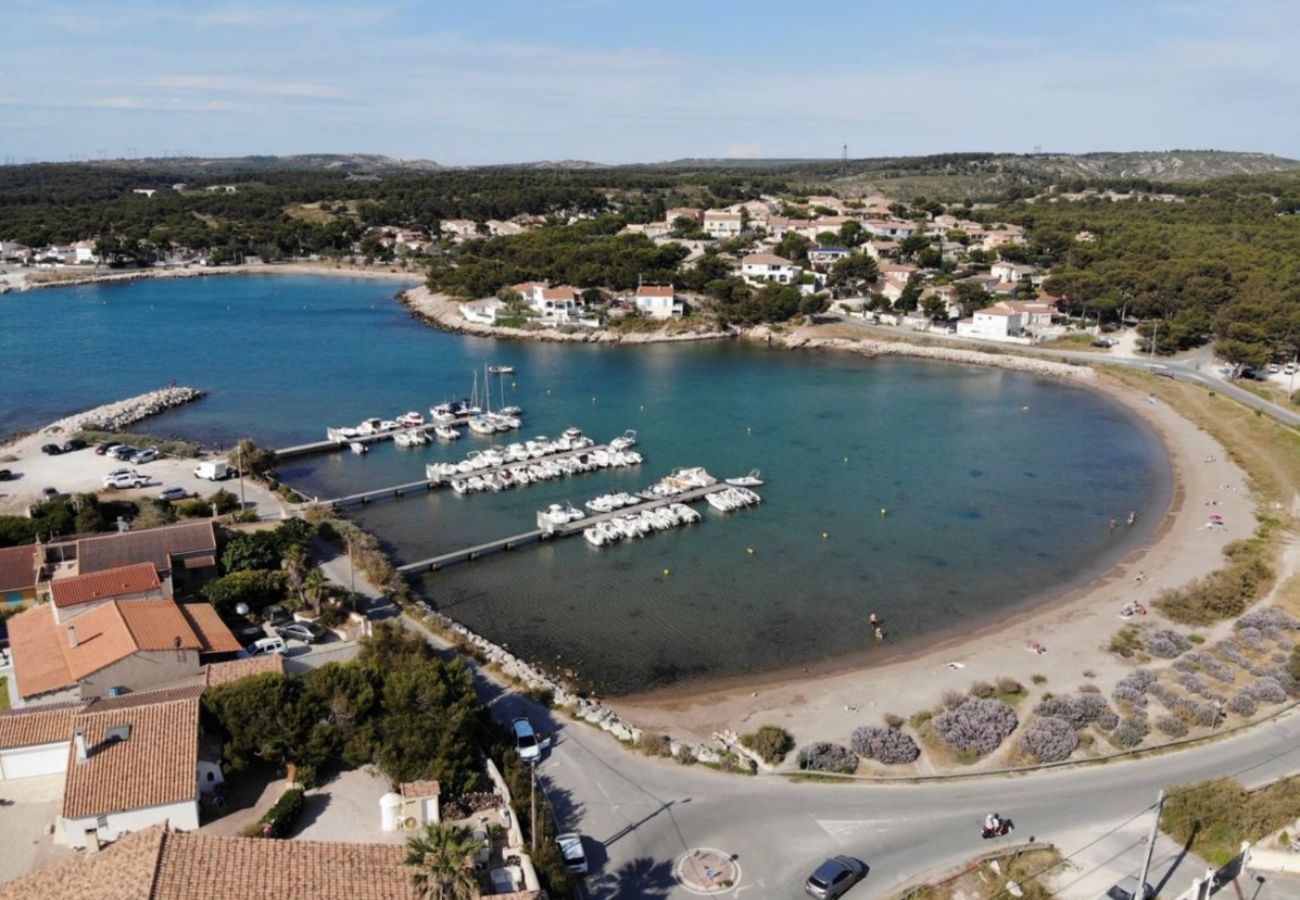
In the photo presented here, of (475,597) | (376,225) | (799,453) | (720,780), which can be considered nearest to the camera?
(720,780)

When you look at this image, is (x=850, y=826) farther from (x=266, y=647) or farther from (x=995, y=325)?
(x=995, y=325)

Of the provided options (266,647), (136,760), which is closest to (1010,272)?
(266,647)

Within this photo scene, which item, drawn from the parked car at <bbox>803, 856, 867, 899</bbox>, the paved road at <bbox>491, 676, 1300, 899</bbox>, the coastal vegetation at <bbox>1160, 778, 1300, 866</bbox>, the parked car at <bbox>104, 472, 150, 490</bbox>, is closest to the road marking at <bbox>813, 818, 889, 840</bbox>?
the paved road at <bbox>491, 676, 1300, 899</bbox>

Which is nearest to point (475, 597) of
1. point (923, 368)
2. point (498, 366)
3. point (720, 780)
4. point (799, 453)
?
point (720, 780)

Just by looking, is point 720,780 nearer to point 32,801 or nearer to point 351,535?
point 32,801

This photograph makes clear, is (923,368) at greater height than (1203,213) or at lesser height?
lesser

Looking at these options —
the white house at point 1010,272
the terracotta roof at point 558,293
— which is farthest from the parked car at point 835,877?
the white house at point 1010,272
